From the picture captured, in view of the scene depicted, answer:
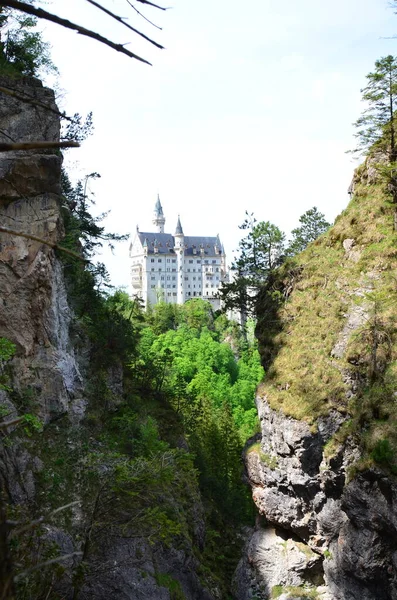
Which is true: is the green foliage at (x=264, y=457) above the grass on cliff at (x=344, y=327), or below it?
below

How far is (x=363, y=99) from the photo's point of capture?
26156 millimetres

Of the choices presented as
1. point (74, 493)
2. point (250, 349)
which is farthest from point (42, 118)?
point (250, 349)

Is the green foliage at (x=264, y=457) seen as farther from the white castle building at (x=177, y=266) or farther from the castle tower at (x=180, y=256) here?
the castle tower at (x=180, y=256)

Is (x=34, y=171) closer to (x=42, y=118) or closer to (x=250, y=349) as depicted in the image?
(x=42, y=118)

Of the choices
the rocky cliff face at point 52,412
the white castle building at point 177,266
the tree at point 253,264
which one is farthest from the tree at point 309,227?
the white castle building at point 177,266

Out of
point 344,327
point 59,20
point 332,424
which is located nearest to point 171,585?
point 332,424

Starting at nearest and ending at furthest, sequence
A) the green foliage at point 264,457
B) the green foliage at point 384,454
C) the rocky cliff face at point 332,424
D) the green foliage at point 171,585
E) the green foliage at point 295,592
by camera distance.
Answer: the green foliage at point 171,585 → the green foliage at point 384,454 → the rocky cliff face at point 332,424 → the green foliage at point 295,592 → the green foliage at point 264,457

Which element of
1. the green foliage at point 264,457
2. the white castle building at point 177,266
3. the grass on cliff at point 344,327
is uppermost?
the white castle building at point 177,266

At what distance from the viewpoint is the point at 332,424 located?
22719 millimetres

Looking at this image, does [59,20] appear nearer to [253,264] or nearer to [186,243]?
[253,264]

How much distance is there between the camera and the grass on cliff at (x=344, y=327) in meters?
21.2

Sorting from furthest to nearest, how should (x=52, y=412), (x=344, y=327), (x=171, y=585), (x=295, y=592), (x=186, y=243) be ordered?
1. (x=186, y=243)
2. (x=344, y=327)
3. (x=295, y=592)
4. (x=52, y=412)
5. (x=171, y=585)

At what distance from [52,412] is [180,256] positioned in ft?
291

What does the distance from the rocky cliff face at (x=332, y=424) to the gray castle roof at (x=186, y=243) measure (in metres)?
80.4
